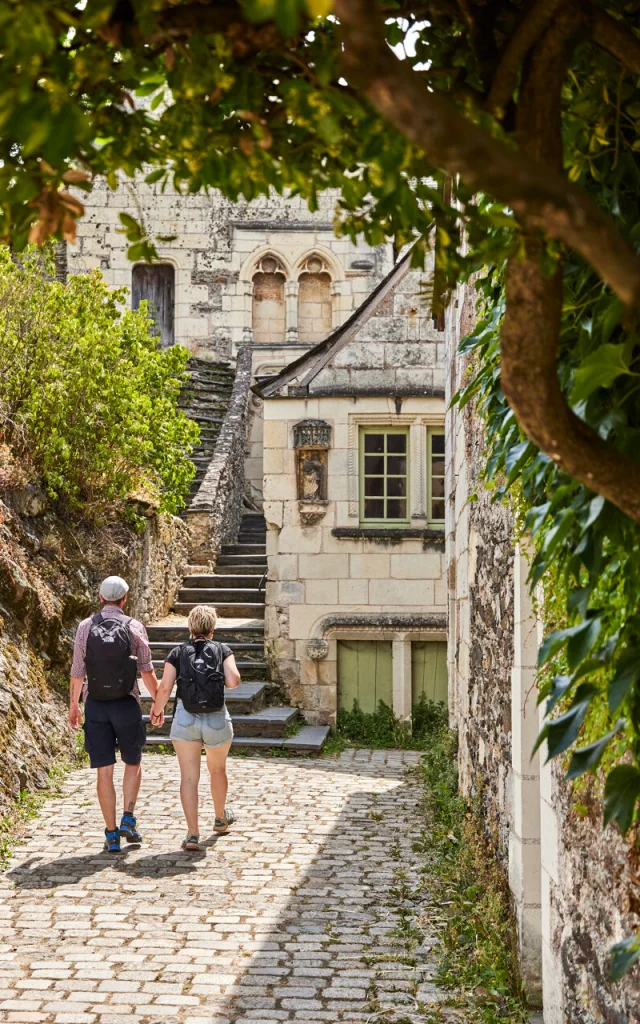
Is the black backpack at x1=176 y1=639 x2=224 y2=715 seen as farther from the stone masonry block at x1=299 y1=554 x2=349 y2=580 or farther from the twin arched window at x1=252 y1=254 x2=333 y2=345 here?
the twin arched window at x1=252 y1=254 x2=333 y2=345

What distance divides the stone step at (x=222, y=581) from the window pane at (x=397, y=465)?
109 inches

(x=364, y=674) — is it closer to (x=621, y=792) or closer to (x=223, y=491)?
(x=223, y=491)

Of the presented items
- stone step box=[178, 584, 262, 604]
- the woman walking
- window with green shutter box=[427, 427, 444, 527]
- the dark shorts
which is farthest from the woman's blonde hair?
stone step box=[178, 584, 262, 604]

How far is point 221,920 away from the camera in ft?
18.2

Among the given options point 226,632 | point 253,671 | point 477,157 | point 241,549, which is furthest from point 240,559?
point 477,157

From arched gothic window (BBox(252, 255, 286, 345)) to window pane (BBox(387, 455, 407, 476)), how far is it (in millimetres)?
9920

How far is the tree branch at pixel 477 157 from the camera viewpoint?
4.37 feet

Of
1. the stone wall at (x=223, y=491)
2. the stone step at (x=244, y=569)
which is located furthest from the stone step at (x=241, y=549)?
the stone step at (x=244, y=569)

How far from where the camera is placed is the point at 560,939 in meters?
3.50

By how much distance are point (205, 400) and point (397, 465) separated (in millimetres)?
7305

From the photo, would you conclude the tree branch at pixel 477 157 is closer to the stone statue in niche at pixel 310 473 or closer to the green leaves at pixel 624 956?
the green leaves at pixel 624 956

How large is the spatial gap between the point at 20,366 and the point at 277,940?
6198mm

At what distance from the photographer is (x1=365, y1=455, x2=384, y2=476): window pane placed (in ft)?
41.3

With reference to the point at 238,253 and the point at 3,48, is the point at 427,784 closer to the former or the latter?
the point at 3,48
